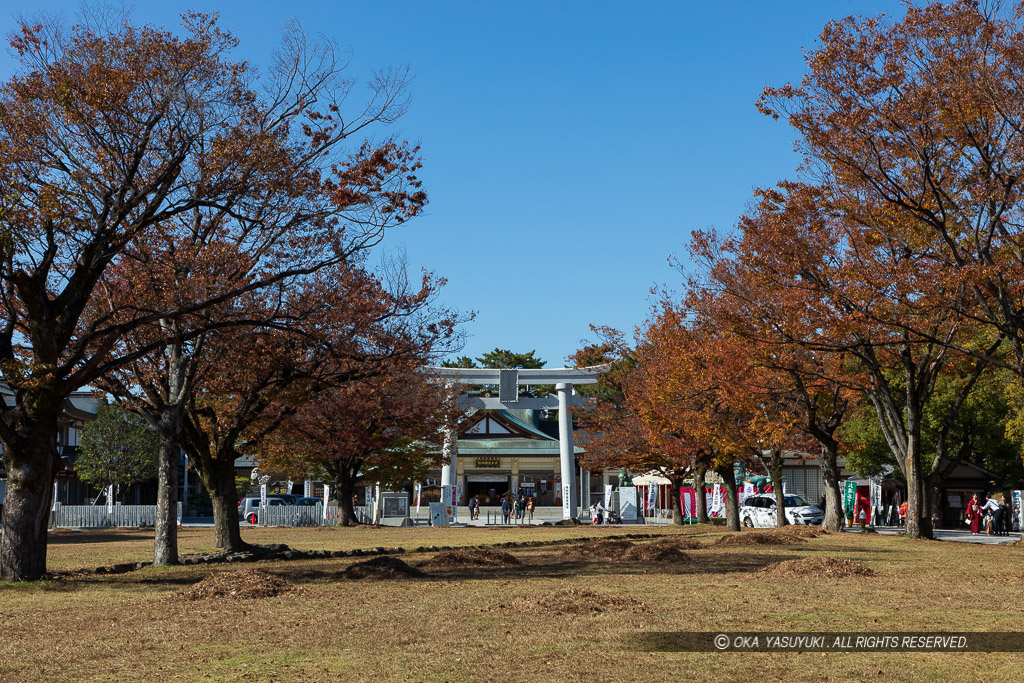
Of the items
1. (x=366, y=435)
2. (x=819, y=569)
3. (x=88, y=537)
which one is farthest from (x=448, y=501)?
(x=819, y=569)

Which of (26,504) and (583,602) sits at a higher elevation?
(26,504)

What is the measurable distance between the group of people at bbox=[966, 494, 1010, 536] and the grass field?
74.1ft

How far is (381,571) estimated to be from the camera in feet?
51.4

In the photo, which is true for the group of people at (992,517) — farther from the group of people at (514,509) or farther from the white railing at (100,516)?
the white railing at (100,516)

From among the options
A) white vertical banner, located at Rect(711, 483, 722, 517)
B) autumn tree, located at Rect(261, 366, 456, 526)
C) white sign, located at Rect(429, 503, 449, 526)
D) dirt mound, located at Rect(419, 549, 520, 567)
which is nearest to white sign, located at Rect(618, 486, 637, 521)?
white vertical banner, located at Rect(711, 483, 722, 517)

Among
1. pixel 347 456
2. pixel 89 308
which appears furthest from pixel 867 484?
pixel 89 308

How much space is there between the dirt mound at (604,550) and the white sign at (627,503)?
104 feet

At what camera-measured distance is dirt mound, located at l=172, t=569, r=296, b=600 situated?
12.3 meters

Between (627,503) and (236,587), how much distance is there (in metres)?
43.6

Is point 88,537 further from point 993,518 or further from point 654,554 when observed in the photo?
point 993,518

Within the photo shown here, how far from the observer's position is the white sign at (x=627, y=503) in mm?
53594

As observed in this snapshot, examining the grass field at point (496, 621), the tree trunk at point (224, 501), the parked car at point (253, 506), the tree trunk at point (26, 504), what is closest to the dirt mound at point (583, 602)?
the grass field at point (496, 621)

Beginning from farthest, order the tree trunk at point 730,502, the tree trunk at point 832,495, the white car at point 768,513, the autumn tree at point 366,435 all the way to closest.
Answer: the white car at point 768,513 < the tree trunk at point 730,502 < the autumn tree at point 366,435 < the tree trunk at point 832,495

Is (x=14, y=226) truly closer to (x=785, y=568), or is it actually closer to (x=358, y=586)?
(x=358, y=586)
